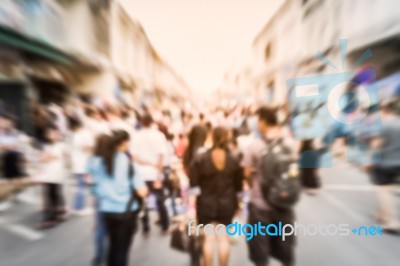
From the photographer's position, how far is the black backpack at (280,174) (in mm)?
1901

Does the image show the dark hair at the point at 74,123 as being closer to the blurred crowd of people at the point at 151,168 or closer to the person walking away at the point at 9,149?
the blurred crowd of people at the point at 151,168

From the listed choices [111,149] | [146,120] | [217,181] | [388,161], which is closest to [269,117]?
[217,181]

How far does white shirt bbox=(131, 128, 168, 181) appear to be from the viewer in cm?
272

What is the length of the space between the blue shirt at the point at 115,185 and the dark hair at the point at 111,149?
28 mm

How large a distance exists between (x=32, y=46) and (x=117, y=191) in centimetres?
165

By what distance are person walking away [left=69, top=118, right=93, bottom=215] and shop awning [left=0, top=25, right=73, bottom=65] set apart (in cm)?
54

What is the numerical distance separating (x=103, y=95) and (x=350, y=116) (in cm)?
193

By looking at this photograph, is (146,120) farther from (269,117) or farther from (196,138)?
(269,117)

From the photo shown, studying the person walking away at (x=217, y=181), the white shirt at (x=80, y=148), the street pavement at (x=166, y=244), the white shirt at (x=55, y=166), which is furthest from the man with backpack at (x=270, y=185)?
the white shirt at (x=55, y=166)

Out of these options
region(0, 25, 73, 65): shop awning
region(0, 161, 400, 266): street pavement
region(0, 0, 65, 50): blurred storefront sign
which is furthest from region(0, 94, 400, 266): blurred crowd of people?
region(0, 0, 65, 50): blurred storefront sign

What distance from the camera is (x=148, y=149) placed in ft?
9.03

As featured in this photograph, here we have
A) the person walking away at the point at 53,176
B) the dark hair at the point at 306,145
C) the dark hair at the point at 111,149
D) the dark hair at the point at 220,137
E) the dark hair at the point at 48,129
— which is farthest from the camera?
the person walking away at the point at 53,176

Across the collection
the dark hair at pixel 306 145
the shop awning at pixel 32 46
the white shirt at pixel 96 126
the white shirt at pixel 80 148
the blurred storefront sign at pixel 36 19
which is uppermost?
the blurred storefront sign at pixel 36 19

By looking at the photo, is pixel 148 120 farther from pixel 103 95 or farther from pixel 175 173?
pixel 175 173
